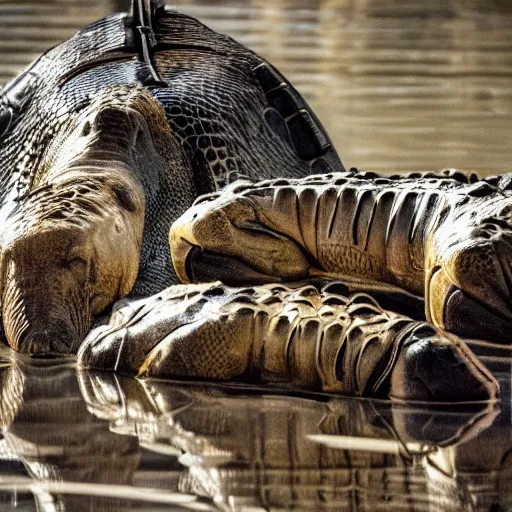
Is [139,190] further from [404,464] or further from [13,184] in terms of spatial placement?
[404,464]

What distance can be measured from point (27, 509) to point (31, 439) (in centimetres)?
41

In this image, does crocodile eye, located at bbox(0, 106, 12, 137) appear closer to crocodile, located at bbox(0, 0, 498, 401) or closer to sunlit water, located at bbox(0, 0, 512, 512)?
crocodile, located at bbox(0, 0, 498, 401)

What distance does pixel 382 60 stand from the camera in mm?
12164

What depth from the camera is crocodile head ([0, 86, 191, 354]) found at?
3.27 m

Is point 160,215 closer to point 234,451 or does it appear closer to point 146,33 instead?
point 146,33

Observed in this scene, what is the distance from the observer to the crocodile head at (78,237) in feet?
10.7

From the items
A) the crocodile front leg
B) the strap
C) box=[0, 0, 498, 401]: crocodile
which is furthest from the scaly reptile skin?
the strap

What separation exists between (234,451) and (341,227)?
3.65 feet

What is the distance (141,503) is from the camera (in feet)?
6.31

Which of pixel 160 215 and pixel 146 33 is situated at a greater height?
pixel 146 33

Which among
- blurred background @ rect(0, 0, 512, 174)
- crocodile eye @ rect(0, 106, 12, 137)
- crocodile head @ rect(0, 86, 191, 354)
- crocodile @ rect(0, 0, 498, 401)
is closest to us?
crocodile @ rect(0, 0, 498, 401)

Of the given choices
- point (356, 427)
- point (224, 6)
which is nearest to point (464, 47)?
point (224, 6)

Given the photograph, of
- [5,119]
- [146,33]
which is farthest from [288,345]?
[146,33]

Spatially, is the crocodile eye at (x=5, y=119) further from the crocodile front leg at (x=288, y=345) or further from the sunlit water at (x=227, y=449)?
the crocodile front leg at (x=288, y=345)
